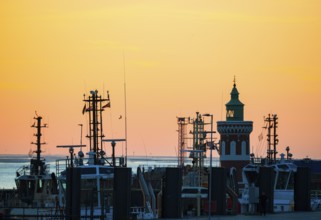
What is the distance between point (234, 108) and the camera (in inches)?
5005

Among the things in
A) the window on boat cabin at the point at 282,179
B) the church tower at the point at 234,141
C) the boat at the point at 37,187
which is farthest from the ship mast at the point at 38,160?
the church tower at the point at 234,141

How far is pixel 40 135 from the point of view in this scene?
90000 mm

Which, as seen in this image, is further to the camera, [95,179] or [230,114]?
[230,114]

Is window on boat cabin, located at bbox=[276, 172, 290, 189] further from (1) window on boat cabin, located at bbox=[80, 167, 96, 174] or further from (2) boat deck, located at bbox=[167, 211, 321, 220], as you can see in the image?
(2) boat deck, located at bbox=[167, 211, 321, 220]

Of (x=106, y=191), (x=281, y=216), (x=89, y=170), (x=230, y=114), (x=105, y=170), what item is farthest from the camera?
(x=230, y=114)

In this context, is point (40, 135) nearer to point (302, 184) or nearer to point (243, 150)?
point (302, 184)

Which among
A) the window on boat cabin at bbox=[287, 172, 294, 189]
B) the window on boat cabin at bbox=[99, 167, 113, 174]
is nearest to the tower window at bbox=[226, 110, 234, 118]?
the window on boat cabin at bbox=[287, 172, 294, 189]

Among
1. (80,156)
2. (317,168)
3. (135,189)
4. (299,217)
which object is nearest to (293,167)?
(135,189)

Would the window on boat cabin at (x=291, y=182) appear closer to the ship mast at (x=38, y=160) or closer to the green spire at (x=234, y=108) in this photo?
the ship mast at (x=38, y=160)

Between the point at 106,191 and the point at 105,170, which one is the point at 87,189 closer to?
the point at 106,191

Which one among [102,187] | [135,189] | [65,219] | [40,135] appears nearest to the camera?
[65,219]

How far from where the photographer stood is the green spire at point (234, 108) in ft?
414

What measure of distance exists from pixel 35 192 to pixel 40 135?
599cm

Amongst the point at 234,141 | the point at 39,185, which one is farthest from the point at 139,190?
the point at 234,141
